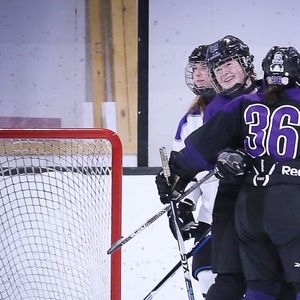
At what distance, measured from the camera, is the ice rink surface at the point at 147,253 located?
2.74m

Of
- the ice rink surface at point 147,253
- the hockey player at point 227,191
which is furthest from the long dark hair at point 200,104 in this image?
the ice rink surface at point 147,253

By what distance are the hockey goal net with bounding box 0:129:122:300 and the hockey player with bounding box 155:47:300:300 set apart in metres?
0.59

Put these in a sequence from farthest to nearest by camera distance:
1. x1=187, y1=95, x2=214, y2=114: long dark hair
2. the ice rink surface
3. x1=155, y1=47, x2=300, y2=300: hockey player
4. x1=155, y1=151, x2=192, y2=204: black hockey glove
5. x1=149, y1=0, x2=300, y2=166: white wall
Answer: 1. x1=149, y1=0, x2=300, y2=166: white wall
2. the ice rink surface
3. x1=187, y1=95, x2=214, y2=114: long dark hair
4. x1=155, y1=151, x2=192, y2=204: black hockey glove
5. x1=155, y1=47, x2=300, y2=300: hockey player

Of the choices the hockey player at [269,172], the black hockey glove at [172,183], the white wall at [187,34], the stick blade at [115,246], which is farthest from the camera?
the white wall at [187,34]

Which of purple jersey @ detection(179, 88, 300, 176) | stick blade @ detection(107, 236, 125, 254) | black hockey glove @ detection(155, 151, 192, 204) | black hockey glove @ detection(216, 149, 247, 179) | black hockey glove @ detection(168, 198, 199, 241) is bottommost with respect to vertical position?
stick blade @ detection(107, 236, 125, 254)

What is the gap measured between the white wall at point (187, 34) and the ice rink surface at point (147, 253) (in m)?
0.73

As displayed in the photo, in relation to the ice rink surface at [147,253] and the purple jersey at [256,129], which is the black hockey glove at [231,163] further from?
the ice rink surface at [147,253]

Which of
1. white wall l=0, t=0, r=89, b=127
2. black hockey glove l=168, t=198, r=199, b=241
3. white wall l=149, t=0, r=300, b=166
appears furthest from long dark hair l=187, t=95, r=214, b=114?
white wall l=0, t=0, r=89, b=127

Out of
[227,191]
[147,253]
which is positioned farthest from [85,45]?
[227,191]

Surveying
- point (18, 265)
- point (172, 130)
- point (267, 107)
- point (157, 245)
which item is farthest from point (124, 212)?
point (267, 107)

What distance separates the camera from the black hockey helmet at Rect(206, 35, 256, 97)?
1980mm

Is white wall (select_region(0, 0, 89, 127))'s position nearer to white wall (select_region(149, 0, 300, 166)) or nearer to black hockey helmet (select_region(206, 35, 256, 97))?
white wall (select_region(149, 0, 300, 166))

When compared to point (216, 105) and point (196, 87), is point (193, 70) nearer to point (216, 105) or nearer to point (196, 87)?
point (196, 87)

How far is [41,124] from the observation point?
11.8ft
